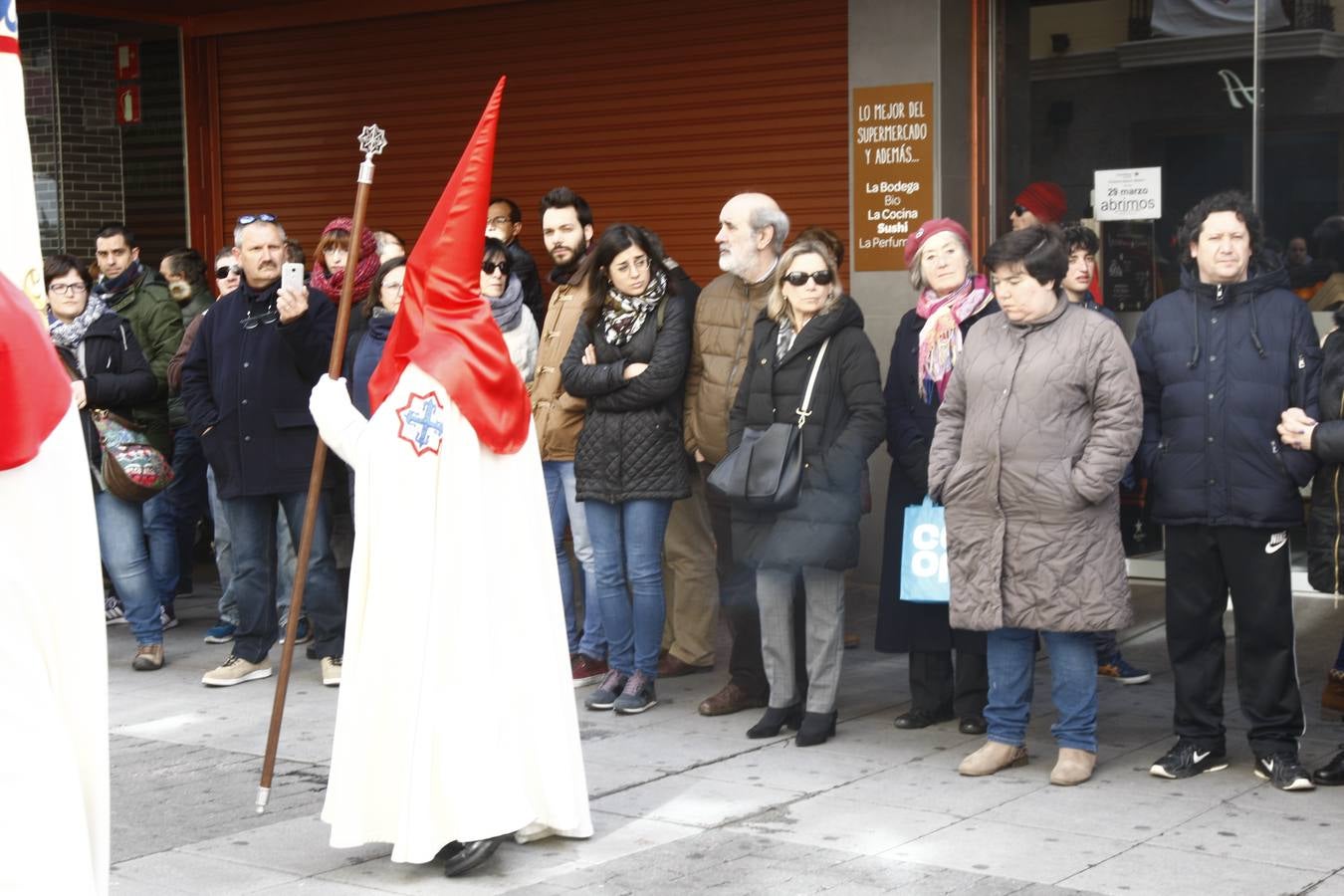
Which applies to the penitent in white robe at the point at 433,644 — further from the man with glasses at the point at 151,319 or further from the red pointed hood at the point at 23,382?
the man with glasses at the point at 151,319

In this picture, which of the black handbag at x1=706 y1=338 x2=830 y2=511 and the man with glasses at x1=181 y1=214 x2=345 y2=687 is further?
the man with glasses at x1=181 y1=214 x2=345 y2=687

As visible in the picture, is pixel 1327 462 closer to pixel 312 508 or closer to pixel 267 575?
pixel 312 508

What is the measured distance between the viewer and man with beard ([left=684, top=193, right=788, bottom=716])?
7496mm

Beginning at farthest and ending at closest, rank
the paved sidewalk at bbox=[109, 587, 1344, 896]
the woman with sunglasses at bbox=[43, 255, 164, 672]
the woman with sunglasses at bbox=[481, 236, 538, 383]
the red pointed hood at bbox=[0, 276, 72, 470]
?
the woman with sunglasses at bbox=[43, 255, 164, 672] < the woman with sunglasses at bbox=[481, 236, 538, 383] < the paved sidewalk at bbox=[109, 587, 1344, 896] < the red pointed hood at bbox=[0, 276, 72, 470]

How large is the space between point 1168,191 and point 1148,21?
93 cm

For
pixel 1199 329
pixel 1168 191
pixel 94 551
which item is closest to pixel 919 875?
pixel 1199 329

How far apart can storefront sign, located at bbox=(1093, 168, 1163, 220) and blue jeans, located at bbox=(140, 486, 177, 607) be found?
5.33 m

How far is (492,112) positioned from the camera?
223 inches

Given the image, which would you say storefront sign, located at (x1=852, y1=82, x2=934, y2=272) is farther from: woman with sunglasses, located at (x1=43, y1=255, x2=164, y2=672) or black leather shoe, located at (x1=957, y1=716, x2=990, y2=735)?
woman with sunglasses, located at (x1=43, y1=255, x2=164, y2=672)

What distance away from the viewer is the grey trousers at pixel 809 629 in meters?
6.95

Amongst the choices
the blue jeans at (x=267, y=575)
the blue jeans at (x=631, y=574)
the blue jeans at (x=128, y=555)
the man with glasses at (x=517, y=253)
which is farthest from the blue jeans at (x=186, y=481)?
the blue jeans at (x=631, y=574)

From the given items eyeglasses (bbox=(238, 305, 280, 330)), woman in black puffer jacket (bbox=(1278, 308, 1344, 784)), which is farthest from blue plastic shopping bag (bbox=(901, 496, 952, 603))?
eyeglasses (bbox=(238, 305, 280, 330))

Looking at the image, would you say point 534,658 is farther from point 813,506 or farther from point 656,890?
point 813,506

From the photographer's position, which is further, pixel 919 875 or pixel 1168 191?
pixel 1168 191
